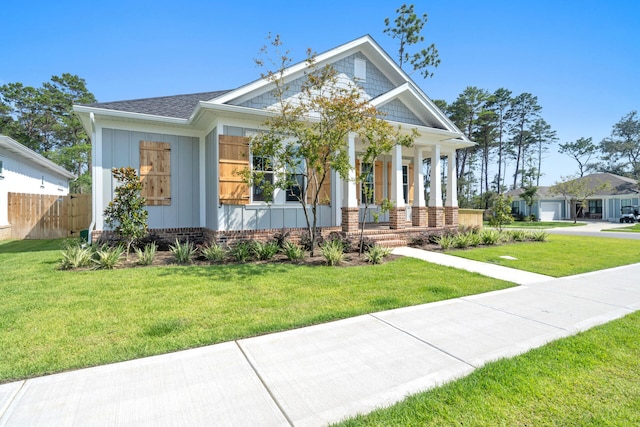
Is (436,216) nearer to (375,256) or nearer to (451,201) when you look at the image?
(451,201)

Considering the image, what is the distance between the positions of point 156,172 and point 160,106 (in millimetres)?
2262

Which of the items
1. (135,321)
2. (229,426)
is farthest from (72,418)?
(135,321)

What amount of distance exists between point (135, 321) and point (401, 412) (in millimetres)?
3309

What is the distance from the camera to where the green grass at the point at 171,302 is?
3.21m

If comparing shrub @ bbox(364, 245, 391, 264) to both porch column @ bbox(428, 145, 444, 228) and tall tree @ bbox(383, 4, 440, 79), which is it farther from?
tall tree @ bbox(383, 4, 440, 79)

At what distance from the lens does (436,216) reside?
11.6 m

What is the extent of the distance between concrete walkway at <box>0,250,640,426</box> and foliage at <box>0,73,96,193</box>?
Result: 29.1 m

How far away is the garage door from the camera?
36.2 metres

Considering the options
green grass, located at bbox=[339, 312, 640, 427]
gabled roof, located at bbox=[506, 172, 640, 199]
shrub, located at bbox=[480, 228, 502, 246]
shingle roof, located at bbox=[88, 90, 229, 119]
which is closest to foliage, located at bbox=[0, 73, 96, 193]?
shingle roof, located at bbox=[88, 90, 229, 119]

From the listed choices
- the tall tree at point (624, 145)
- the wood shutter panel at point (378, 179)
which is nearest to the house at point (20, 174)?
the wood shutter panel at point (378, 179)

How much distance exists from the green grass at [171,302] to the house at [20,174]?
7.26 metres

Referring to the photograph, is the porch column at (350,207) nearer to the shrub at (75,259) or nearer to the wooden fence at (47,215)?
the shrub at (75,259)

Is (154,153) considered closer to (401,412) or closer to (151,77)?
(151,77)

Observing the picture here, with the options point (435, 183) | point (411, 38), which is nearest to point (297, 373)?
point (435, 183)
